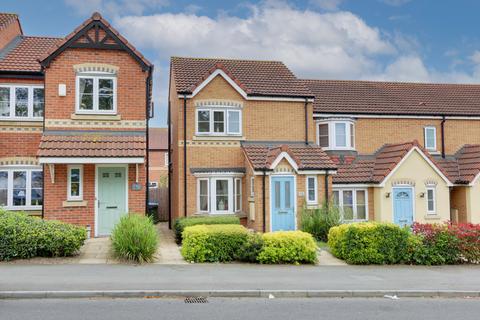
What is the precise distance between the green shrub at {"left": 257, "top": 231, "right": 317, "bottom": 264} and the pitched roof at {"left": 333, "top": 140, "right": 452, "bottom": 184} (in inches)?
327

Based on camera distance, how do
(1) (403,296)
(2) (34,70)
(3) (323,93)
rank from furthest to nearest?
(3) (323,93), (2) (34,70), (1) (403,296)

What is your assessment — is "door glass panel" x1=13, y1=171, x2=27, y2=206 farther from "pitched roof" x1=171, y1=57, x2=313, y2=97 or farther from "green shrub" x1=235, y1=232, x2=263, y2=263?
"green shrub" x1=235, y1=232, x2=263, y2=263

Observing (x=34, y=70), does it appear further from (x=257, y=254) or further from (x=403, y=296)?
(x=403, y=296)

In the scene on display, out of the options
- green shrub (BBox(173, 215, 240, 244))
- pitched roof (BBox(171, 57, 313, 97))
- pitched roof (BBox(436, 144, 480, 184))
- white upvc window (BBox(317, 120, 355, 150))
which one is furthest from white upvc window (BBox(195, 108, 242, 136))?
pitched roof (BBox(436, 144, 480, 184))

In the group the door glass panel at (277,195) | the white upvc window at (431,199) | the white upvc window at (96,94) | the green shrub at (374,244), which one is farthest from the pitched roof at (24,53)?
the white upvc window at (431,199)

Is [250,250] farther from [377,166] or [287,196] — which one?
[377,166]

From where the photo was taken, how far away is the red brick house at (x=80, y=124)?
16766 mm

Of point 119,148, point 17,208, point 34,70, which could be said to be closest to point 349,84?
point 119,148

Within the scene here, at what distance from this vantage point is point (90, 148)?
16.4 metres

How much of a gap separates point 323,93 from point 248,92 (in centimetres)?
577

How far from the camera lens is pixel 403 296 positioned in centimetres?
997

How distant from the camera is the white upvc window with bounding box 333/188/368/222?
2130 centimetres

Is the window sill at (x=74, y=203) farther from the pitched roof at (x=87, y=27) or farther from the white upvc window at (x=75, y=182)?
the pitched roof at (x=87, y=27)

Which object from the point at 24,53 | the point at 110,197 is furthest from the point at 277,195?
the point at 24,53
